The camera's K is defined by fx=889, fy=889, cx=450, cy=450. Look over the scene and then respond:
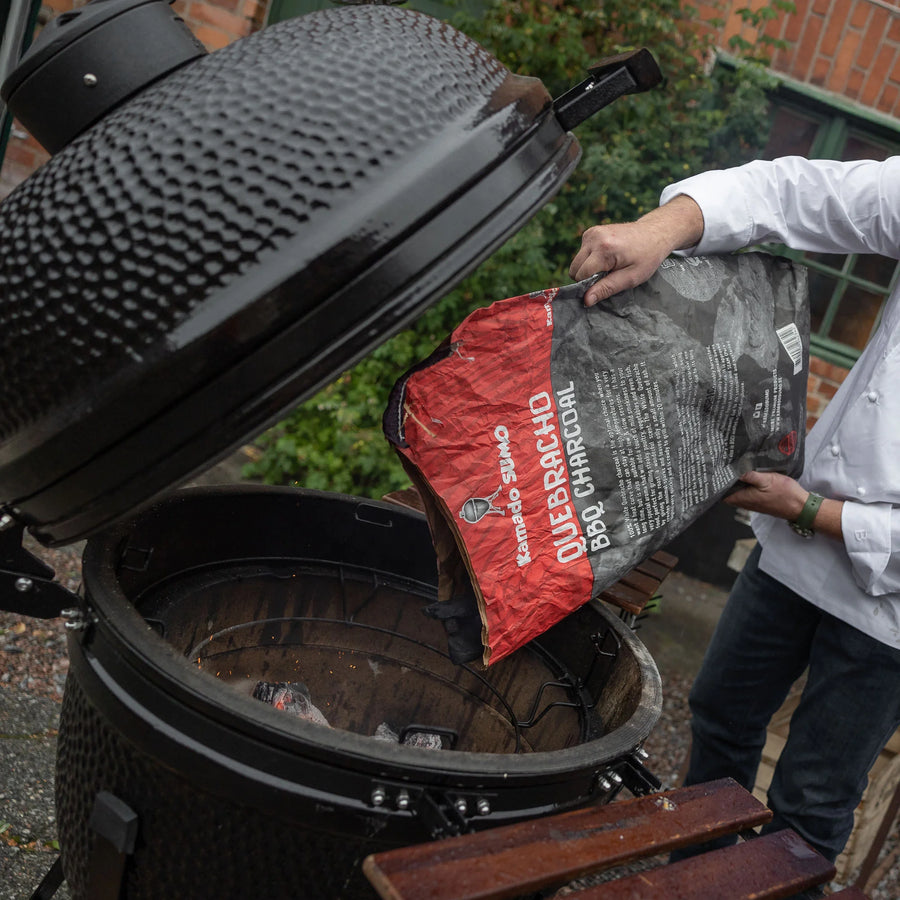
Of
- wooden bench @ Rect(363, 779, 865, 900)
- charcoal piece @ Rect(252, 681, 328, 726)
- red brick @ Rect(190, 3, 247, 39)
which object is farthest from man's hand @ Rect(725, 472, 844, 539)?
red brick @ Rect(190, 3, 247, 39)

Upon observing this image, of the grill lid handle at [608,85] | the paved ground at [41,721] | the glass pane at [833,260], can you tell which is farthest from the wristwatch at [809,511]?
the glass pane at [833,260]

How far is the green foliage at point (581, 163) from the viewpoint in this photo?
147 inches

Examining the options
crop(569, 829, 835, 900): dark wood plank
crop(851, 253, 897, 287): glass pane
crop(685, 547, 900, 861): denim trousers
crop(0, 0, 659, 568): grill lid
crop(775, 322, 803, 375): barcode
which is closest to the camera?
crop(0, 0, 659, 568): grill lid

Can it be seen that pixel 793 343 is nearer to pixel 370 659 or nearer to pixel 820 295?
pixel 370 659

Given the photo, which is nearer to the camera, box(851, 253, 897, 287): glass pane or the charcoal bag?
the charcoal bag

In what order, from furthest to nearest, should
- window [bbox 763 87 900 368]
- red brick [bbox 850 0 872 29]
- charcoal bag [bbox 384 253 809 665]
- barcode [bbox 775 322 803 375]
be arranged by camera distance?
window [bbox 763 87 900 368], red brick [bbox 850 0 872 29], barcode [bbox 775 322 803 375], charcoal bag [bbox 384 253 809 665]

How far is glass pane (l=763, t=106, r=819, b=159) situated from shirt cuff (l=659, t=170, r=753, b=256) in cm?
297

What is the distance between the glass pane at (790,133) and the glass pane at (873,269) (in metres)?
0.64

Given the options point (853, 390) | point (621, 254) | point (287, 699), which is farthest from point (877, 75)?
point (287, 699)

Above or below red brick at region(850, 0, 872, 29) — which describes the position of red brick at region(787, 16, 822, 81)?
below

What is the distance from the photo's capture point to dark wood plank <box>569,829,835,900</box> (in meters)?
1.20

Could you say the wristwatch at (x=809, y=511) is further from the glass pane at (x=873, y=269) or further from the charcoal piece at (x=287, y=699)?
the glass pane at (x=873, y=269)

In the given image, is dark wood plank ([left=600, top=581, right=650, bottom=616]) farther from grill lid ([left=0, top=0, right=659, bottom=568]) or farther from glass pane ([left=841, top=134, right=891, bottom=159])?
glass pane ([left=841, top=134, right=891, bottom=159])

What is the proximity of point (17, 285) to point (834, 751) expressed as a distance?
182cm
